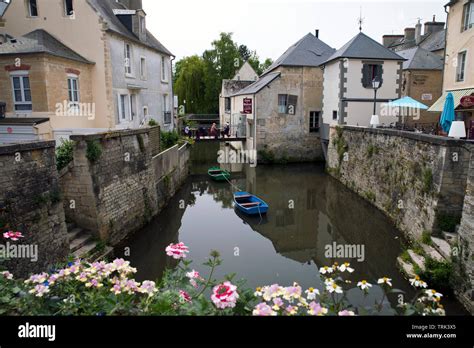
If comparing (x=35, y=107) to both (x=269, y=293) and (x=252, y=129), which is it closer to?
(x=269, y=293)

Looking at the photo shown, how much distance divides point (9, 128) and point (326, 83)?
1852 cm

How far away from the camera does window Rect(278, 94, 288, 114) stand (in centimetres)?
2466

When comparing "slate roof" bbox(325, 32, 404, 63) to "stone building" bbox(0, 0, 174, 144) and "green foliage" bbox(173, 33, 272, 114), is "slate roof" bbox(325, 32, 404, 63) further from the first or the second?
"green foliage" bbox(173, 33, 272, 114)

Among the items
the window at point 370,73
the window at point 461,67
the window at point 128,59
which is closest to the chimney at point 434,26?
the window at point 370,73

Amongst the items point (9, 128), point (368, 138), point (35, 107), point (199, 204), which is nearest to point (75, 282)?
Answer: point (9, 128)

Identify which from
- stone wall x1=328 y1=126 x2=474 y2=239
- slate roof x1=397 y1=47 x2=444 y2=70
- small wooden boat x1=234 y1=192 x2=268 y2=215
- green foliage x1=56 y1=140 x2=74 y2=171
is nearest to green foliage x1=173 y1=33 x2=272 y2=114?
slate roof x1=397 y1=47 x2=444 y2=70

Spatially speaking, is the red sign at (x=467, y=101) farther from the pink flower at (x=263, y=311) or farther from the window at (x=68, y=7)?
the window at (x=68, y=7)

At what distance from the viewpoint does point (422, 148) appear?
1030 centimetres

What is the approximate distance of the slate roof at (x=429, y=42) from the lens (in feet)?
88.8

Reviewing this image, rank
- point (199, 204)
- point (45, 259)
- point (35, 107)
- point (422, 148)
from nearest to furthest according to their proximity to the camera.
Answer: point (45, 259), point (422, 148), point (35, 107), point (199, 204)

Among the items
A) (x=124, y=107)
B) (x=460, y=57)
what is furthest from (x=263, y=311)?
(x=460, y=57)

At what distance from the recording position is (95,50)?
14.7 metres

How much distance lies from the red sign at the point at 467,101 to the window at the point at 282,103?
12114 mm
